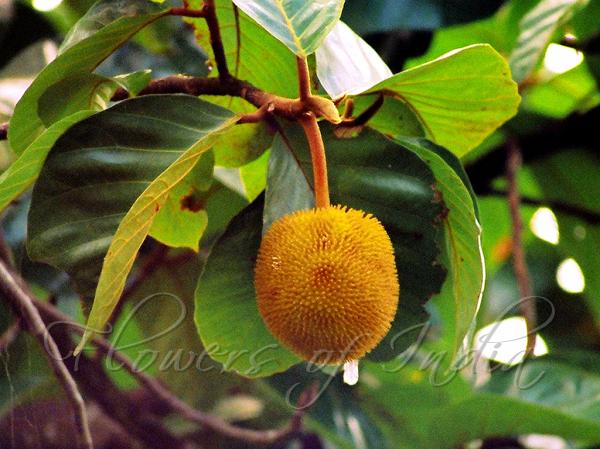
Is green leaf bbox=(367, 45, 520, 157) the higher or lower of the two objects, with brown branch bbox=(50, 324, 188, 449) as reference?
higher

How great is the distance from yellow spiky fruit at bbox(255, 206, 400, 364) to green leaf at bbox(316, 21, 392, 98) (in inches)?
3.7

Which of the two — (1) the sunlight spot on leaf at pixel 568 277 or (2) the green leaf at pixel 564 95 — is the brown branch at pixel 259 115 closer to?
(2) the green leaf at pixel 564 95

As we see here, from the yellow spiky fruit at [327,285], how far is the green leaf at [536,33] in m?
0.51

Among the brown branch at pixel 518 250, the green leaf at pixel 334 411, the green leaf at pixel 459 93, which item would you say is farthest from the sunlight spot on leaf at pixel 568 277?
the green leaf at pixel 459 93

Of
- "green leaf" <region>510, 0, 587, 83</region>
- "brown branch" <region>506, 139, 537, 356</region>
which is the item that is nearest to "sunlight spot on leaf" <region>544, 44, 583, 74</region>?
"brown branch" <region>506, 139, 537, 356</region>

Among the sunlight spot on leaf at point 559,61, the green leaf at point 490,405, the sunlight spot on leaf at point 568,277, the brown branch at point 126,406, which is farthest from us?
the sunlight spot on leaf at point 568,277

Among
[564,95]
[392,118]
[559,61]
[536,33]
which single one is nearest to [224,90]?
[392,118]

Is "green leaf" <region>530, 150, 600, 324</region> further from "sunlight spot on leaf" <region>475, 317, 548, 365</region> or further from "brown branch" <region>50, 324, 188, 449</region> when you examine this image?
"brown branch" <region>50, 324, 188, 449</region>

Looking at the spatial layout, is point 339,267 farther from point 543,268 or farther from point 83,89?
point 543,268

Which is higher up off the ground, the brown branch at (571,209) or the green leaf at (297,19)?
the green leaf at (297,19)

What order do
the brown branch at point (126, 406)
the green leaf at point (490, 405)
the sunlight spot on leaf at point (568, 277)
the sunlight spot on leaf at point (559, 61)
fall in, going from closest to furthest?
the brown branch at point (126, 406)
the green leaf at point (490, 405)
the sunlight spot on leaf at point (559, 61)
the sunlight spot on leaf at point (568, 277)

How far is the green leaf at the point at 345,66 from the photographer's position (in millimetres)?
647

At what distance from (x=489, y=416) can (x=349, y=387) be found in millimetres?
276

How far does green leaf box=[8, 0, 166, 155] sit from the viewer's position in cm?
68
